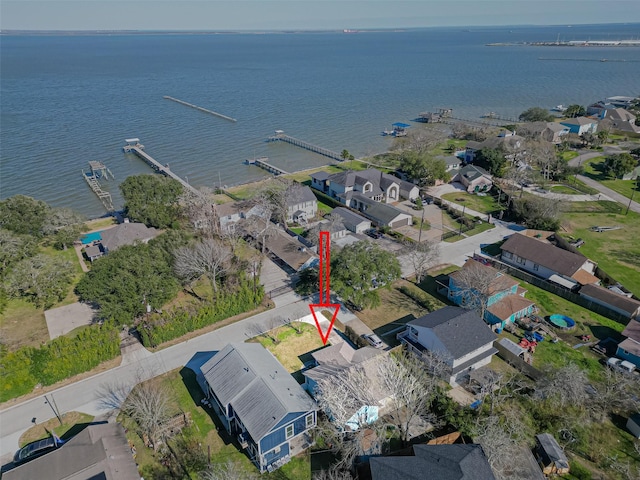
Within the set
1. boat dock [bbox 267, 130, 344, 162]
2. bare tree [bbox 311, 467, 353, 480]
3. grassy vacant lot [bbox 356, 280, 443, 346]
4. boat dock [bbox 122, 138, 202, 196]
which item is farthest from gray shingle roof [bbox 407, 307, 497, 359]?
boat dock [bbox 267, 130, 344, 162]

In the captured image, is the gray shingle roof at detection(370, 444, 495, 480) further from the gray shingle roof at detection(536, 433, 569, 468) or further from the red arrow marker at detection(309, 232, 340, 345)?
the red arrow marker at detection(309, 232, 340, 345)

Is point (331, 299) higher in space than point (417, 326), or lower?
lower

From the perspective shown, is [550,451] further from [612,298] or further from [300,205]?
[300,205]

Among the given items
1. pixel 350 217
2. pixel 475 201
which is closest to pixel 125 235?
pixel 350 217

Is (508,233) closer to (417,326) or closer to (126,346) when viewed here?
(417,326)

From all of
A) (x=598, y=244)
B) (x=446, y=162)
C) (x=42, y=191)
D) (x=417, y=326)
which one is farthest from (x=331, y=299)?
(x=42, y=191)

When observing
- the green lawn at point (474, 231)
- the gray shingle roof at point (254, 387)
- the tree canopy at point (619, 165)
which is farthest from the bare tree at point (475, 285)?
the tree canopy at point (619, 165)

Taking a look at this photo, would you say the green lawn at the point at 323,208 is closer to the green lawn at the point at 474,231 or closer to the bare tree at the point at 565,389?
the green lawn at the point at 474,231
